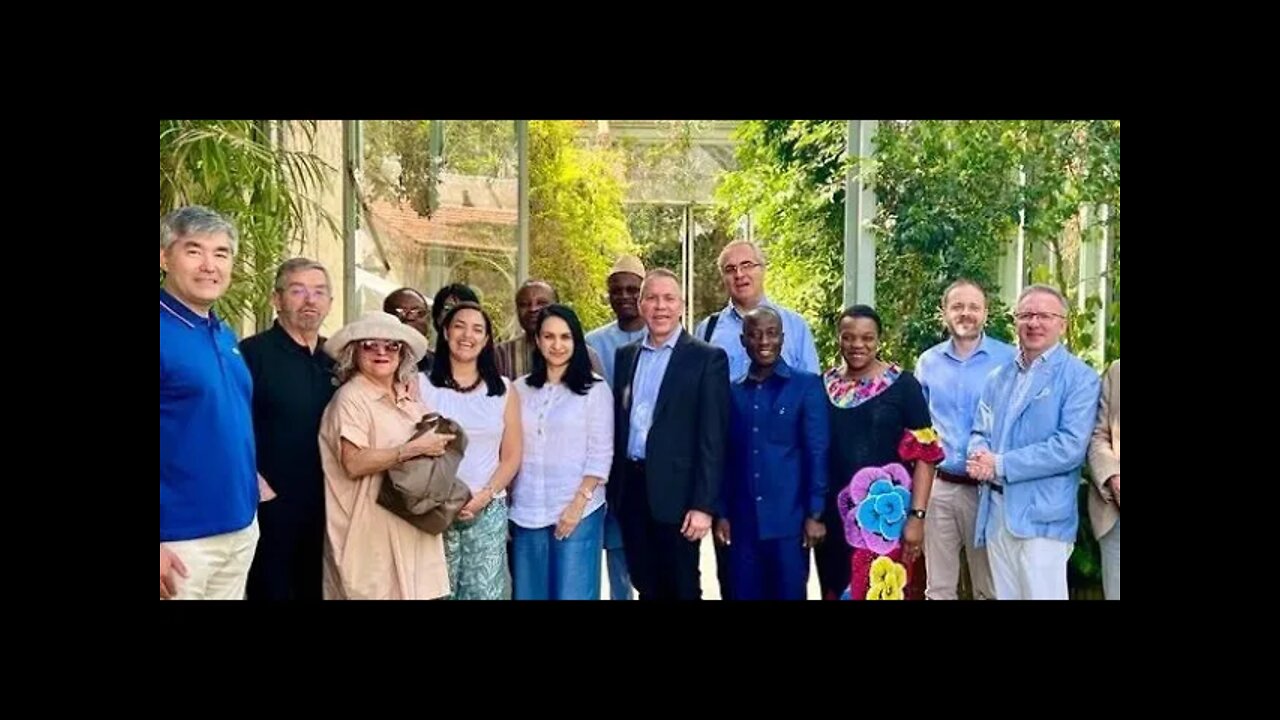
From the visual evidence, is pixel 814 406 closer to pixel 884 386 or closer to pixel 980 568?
pixel 884 386

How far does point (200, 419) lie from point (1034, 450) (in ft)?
9.97

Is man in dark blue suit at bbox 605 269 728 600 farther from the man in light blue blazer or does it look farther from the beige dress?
the man in light blue blazer

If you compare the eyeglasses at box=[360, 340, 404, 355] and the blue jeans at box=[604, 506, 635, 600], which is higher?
the eyeglasses at box=[360, 340, 404, 355]

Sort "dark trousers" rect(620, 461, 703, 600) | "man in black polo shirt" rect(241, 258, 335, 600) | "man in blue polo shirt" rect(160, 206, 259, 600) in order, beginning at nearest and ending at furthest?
1. "man in blue polo shirt" rect(160, 206, 259, 600)
2. "man in black polo shirt" rect(241, 258, 335, 600)
3. "dark trousers" rect(620, 461, 703, 600)

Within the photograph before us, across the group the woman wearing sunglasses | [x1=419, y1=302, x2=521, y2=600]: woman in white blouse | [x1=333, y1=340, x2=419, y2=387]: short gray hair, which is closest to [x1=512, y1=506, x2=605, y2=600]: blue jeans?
[x1=419, y1=302, x2=521, y2=600]: woman in white blouse

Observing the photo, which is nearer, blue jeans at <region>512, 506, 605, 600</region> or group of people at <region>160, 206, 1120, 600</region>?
group of people at <region>160, 206, 1120, 600</region>

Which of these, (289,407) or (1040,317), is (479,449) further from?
(1040,317)

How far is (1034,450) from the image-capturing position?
5730 millimetres

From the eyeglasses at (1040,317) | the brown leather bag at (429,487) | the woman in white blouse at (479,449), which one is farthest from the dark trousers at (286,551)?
the eyeglasses at (1040,317)

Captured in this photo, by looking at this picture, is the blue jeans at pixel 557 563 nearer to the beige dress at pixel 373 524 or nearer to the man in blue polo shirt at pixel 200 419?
the beige dress at pixel 373 524

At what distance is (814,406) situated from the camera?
5.70 meters

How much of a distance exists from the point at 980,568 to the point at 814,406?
101 centimetres

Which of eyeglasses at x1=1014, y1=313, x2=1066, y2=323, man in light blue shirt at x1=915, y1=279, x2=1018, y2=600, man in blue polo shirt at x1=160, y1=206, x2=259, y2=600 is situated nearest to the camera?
man in blue polo shirt at x1=160, y1=206, x2=259, y2=600

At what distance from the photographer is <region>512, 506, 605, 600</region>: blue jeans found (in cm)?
575
